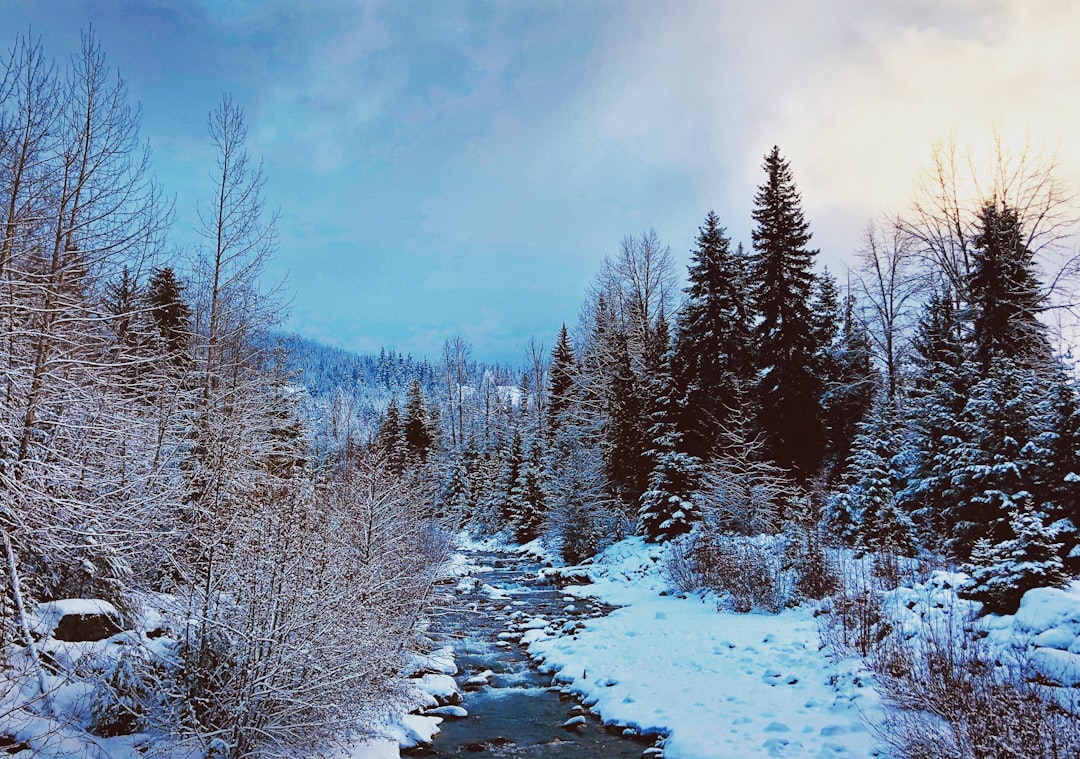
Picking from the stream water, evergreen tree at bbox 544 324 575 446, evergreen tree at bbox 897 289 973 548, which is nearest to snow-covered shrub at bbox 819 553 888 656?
evergreen tree at bbox 897 289 973 548

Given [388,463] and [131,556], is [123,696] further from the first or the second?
[388,463]

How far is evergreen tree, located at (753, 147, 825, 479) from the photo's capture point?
2106 centimetres

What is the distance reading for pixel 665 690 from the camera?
9078 millimetres

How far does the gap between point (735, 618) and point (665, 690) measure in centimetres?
352

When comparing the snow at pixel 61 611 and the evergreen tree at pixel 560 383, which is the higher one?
the evergreen tree at pixel 560 383

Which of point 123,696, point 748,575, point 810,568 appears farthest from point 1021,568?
point 123,696

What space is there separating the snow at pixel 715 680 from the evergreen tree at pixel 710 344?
8.99 m

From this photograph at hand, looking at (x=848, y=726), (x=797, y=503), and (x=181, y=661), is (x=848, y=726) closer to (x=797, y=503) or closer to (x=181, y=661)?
(x=181, y=661)

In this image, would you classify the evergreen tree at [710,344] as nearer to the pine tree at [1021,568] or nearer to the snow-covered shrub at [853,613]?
the snow-covered shrub at [853,613]

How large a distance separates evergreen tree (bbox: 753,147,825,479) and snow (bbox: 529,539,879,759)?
913 centimetres

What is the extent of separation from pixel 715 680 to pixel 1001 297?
14.9 m

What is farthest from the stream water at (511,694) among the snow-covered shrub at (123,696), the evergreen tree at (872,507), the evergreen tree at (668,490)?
the evergreen tree at (872,507)

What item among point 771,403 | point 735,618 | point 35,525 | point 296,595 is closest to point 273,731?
point 296,595

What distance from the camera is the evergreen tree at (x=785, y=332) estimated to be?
21.1m
